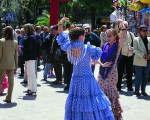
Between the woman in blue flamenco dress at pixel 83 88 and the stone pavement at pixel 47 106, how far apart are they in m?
1.74

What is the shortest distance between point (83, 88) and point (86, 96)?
0.43ft

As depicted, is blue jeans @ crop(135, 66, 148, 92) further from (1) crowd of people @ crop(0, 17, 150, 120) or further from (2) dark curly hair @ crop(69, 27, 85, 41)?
(2) dark curly hair @ crop(69, 27, 85, 41)

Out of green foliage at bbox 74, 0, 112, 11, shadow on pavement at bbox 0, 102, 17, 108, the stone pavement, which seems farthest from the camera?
green foliage at bbox 74, 0, 112, 11

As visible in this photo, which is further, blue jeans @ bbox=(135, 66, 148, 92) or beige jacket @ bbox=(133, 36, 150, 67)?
blue jeans @ bbox=(135, 66, 148, 92)

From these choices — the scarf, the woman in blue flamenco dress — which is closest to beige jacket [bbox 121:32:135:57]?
the scarf

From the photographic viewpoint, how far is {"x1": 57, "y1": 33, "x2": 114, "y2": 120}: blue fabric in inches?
219

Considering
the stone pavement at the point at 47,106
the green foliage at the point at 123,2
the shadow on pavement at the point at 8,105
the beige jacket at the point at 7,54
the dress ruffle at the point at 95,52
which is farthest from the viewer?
the green foliage at the point at 123,2

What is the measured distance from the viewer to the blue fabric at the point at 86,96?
18.2ft

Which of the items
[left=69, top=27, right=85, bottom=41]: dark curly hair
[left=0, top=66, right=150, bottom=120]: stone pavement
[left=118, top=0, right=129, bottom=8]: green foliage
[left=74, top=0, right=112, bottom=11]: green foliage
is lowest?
[left=0, top=66, right=150, bottom=120]: stone pavement

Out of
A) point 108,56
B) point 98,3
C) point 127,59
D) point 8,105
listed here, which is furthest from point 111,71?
point 98,3

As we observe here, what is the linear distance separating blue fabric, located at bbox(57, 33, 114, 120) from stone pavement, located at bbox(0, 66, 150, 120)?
173 centimetres

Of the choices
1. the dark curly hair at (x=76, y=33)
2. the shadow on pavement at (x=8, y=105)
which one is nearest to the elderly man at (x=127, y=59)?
the shadow on pavement at (x=8, y=105)

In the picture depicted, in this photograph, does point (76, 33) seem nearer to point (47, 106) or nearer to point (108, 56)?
point (108, 56)

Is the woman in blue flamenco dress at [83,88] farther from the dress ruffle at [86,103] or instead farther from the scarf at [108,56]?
the scarf at [108,56]
